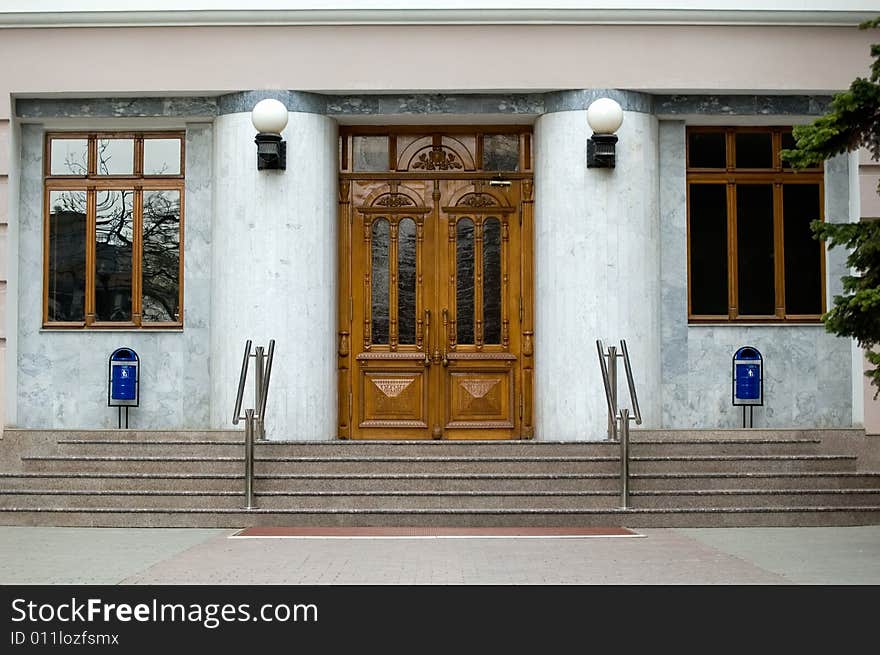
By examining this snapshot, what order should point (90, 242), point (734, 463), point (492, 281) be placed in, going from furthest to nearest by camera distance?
point (492, 281) < point (90, 242) < point (734, 463)

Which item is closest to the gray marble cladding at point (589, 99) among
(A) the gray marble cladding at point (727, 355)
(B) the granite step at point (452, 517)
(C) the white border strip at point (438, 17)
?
(A) the gray marble cladding at point (727, 355)

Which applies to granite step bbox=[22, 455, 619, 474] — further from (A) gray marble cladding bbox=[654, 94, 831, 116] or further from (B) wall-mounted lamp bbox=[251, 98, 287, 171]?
(A) gray marble cladding bbox=[654, 94, 831, 116]

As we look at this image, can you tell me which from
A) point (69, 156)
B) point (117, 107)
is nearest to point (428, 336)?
point (117, 107)

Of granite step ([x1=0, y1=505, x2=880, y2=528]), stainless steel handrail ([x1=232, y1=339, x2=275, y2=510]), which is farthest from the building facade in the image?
granite step ([x1=0, y1=505, x2=880, y2=528])

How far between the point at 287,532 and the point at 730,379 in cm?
577

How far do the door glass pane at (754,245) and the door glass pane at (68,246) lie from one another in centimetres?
730

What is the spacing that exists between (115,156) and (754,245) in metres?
7.18

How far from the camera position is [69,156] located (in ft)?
51.8

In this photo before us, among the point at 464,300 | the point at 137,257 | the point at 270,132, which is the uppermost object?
the point at 270,132

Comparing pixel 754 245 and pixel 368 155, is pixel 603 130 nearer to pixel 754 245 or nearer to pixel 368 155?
pixel 754 245

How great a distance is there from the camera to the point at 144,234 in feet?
51.6

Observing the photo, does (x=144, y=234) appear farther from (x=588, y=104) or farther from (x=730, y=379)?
(x=730, y=379)

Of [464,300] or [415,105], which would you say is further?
[464,300]

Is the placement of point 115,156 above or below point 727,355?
above
